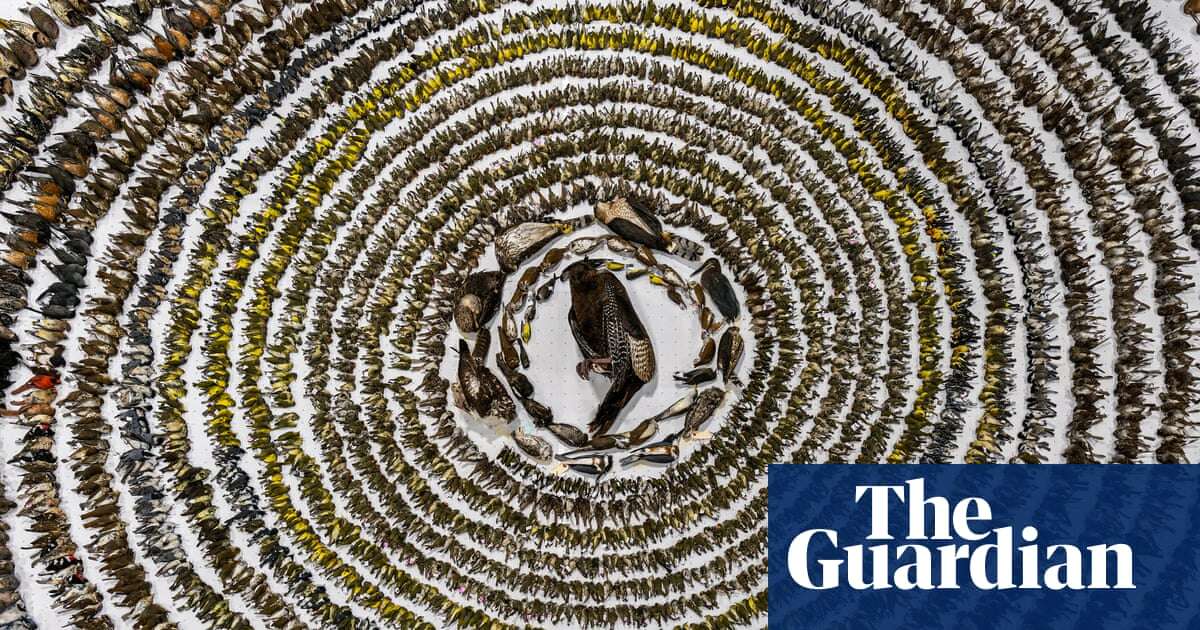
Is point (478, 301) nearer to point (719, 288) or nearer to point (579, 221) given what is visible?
point (579, 221)

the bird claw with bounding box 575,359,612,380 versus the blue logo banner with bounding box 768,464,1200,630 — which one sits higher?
the bird claw with bounding box 575,359,612,380

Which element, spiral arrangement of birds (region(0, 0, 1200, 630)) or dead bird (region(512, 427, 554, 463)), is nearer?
spiral arrangement of birds (region(0, 0, 1200, 630))

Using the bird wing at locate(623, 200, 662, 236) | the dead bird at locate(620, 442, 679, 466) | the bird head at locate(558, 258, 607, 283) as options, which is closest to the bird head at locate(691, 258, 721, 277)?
the bird wing at locate(623, 200, 662, 236)

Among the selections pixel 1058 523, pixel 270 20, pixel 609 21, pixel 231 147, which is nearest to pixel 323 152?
pixel 231 147

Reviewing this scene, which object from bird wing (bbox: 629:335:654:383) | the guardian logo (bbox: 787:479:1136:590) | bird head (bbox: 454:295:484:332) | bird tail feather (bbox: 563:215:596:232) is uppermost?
bird tail feather (bbox: 563:215:596:232)

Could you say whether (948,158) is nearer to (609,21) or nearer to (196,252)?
(609,21)

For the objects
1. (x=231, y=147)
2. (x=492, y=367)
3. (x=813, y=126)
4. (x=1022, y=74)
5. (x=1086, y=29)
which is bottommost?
(x=492, y=367)

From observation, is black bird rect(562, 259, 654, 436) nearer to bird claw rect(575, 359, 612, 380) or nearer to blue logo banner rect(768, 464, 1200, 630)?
bird claw rect(575, 359, 612, 380)
